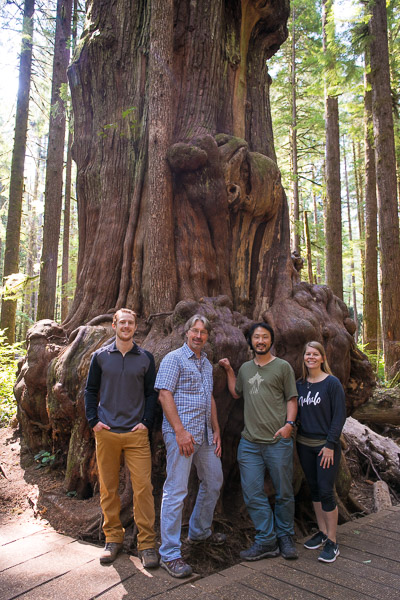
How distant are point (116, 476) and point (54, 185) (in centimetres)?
925

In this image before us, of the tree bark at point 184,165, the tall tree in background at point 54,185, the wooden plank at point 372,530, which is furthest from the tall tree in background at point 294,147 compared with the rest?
the wooden plank at point 372,530

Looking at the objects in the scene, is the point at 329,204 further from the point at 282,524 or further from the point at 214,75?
the point at 282,524

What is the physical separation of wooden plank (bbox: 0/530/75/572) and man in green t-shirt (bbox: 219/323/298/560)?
5.29ft

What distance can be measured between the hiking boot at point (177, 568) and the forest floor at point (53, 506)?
1.10ft

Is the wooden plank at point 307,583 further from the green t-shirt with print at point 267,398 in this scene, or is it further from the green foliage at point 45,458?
the green foliage at point 45,458

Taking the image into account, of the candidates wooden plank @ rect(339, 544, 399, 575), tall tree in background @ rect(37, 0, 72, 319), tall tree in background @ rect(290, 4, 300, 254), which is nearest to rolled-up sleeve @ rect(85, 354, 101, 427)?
wooden plank @ rect(339, 544, 399, 575)

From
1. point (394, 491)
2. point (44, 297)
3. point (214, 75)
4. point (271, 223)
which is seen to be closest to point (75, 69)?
point (214, 75)

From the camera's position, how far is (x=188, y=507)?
3908 mm

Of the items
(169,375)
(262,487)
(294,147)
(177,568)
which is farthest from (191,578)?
(294,147)

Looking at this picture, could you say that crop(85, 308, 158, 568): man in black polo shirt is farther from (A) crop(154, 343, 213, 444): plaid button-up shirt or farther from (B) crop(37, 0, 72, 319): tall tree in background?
(B) crop(37, 0, 72, 319): tall tree in background

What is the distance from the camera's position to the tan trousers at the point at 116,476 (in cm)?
342

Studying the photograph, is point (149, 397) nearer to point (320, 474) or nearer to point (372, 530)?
point (320, 474)

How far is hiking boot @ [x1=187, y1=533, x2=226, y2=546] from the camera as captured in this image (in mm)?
3568

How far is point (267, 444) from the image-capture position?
3688 millimetres
